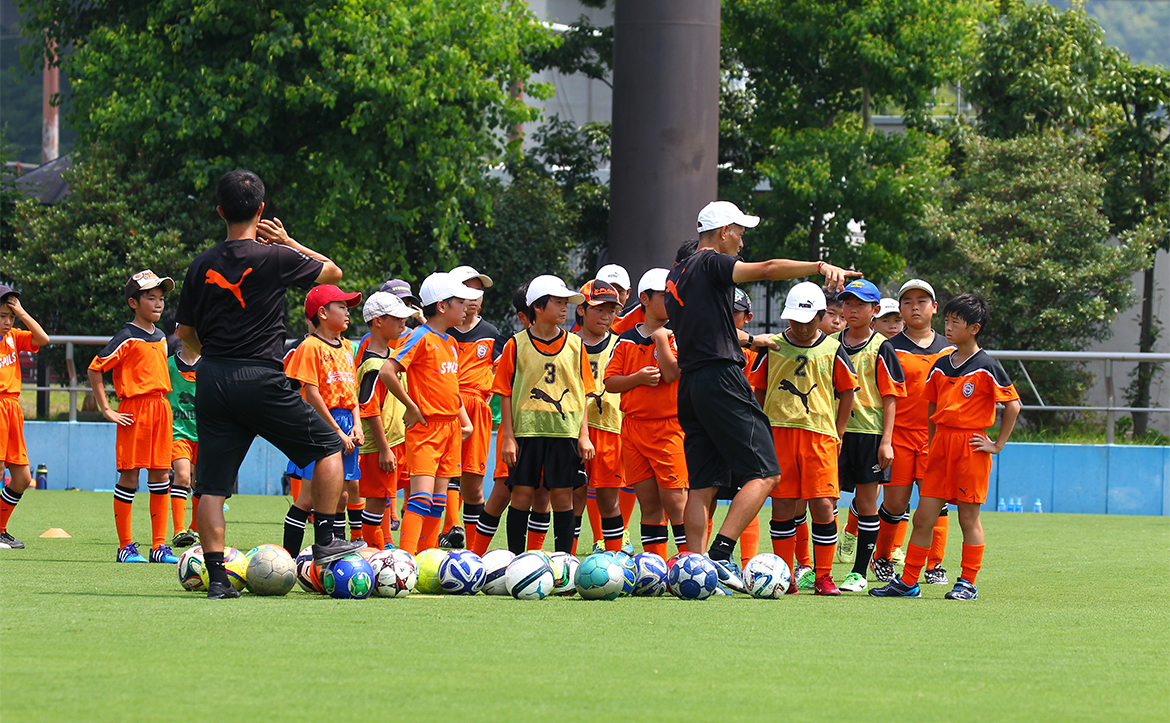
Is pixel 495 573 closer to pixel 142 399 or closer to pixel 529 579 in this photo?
pixel 529 579

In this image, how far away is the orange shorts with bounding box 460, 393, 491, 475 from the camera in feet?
29.9

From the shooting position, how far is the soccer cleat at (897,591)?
738cm

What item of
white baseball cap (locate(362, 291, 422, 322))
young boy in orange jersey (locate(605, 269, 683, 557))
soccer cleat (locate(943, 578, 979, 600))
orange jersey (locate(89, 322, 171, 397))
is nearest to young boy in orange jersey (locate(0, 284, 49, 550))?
orange jersey (locate(89, 322, 171, 397))

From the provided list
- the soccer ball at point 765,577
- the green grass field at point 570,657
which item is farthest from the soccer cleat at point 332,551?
the soccer ball at point 765,577

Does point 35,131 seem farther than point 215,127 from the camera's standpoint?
Yes

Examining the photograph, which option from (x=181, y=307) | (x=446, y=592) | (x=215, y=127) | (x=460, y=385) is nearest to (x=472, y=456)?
(x=460, y=385)

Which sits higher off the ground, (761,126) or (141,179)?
(761,126)

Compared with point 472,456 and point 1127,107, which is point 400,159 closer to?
point 472,456

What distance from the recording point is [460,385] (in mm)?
9492

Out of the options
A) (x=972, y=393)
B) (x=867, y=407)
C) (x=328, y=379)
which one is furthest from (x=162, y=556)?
(x=972, y=393)

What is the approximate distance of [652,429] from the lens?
7.71 metres

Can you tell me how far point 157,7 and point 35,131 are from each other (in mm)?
34532

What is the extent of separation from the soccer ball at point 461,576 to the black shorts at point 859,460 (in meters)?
2.75

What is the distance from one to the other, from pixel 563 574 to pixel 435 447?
79.4 inches
